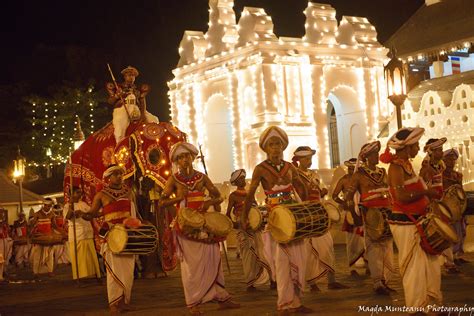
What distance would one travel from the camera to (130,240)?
10531 mm

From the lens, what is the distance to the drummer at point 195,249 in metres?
10.1

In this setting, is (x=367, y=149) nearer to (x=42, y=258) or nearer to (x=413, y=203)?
(x=413, y=203)

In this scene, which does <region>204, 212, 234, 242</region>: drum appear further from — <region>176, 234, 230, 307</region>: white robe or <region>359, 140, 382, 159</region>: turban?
<region>359, 140, 382, 159</region>: turban

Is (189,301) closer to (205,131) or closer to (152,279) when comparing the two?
(152,279)

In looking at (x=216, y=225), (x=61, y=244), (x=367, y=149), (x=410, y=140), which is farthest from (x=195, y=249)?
(x=61, y=244)

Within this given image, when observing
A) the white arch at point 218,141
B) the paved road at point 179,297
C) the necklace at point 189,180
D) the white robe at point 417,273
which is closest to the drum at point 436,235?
the white robe at point 417,273

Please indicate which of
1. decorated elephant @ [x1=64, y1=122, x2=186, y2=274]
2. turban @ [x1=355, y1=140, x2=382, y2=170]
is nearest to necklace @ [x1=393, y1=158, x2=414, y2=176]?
turban @ [x1=355, y1=140, x2=382, y2=170]

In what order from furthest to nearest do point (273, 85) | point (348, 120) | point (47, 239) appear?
point (348, 120), point (273, 85), point (47, 239)

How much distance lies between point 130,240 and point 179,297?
6.12 ft

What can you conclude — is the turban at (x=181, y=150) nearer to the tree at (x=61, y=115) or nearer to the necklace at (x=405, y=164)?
the necklace at (x=405, y=164)

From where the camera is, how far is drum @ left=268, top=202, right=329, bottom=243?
9195mm

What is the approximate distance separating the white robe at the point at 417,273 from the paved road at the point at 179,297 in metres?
0.60

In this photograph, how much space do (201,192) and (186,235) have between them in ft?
2.18

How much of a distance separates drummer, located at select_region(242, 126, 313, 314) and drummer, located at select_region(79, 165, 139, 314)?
184 centimetres
